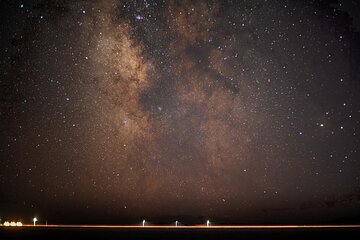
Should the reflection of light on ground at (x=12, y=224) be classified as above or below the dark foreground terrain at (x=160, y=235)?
above

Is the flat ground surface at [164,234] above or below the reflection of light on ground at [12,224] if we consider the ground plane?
below

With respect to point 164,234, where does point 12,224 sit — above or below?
above

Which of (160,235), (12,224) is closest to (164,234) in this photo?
(160,235)

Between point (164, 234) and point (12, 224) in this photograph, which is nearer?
point (164, 234)

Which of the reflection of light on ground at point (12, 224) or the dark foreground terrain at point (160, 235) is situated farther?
the reflection of light on ground at point (12, 224)

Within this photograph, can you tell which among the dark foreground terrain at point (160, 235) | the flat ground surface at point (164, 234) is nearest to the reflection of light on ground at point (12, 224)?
the flat ground surface at point (164, 234)

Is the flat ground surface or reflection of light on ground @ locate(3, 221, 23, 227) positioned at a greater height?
reflection of light on ground @ locate(3, 221, 23, 227)

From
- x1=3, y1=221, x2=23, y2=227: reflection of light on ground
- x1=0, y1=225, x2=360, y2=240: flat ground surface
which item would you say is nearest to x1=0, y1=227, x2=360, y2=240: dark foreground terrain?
x1=0, y1=225, x2=360, y2=240: flat ground surface

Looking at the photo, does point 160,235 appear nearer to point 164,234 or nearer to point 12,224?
point 164,234

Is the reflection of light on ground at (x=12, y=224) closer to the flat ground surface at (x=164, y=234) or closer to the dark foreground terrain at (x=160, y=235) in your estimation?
the flat ground surface at (x=164, y=234)

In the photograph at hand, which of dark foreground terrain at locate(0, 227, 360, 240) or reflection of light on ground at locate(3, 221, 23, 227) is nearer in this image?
dark foreground terrain at locate(0, 227, 360, 240)

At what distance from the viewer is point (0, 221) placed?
114812 mm

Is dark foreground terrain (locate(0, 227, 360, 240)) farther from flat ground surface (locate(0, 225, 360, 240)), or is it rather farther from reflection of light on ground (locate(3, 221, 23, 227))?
reflection of light on ground (locate(3, 221, 23, 227))

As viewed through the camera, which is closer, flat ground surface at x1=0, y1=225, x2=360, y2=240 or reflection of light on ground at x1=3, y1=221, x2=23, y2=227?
flat ground surface at x1=0, y1=225, x2=360, y2=240
